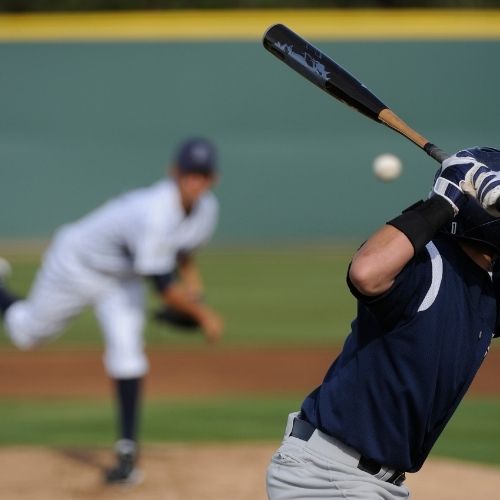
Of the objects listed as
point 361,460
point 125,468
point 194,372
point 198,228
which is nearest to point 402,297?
point 361,460

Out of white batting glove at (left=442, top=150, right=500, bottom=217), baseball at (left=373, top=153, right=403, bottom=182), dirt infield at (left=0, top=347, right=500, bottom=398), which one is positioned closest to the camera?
white batting glove at (left=442, top=150, right=500, bottom=217)

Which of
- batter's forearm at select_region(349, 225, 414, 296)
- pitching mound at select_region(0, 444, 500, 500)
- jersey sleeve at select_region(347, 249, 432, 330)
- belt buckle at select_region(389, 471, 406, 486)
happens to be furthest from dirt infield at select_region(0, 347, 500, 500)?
batter's forearm at select_region(349, 225, 414, 296)

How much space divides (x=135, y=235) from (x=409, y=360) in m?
3.62

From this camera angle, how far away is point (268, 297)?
45.0 ft

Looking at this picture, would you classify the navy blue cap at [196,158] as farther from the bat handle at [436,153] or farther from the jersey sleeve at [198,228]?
the bat handle at [436,153]

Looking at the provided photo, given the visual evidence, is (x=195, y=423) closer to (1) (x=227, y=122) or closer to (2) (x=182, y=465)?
(2) (x=182, y=465)

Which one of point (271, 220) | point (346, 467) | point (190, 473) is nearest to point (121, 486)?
point (190, 473)

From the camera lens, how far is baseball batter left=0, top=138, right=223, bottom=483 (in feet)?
19.9

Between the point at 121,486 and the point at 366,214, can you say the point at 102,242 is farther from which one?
the point at 366,214

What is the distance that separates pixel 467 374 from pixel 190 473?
10.7 feet

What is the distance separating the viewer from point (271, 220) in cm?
1792

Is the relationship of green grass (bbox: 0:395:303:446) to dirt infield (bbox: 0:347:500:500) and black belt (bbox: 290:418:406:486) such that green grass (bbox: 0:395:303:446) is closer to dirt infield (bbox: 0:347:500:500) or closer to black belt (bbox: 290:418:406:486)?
dirt infield (bbox: 0:347:500:500)

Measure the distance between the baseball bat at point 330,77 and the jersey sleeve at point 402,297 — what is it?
58 centimetres

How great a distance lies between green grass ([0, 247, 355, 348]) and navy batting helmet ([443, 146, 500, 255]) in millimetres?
7804
